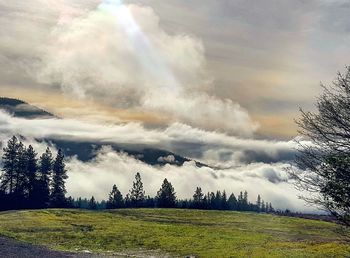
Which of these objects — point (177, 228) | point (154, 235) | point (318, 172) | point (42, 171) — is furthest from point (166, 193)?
point (318, 172)

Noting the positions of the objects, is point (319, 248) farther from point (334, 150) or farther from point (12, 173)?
point (12, 173)

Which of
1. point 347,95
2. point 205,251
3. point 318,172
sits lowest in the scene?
point 205,251

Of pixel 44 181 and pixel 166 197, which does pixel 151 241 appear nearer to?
pixel 44 181

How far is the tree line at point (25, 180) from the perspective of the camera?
5453 inches

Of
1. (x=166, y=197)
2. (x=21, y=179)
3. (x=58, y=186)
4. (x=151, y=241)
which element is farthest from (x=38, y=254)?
(x=166, y=197)

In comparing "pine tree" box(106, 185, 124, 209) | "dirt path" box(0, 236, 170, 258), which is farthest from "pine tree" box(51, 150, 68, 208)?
"dirt path" box(0, 236, 170, 258)

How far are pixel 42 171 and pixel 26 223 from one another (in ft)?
204

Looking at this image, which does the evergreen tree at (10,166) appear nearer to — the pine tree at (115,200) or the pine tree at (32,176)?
the pine tree at (32,176)

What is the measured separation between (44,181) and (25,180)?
5718mm

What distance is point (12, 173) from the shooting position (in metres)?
140

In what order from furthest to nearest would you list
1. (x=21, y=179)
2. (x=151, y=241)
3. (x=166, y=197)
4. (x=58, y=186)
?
(x=166, y=197), (x=58, y=186), (x=21, y=179), (x=151, y=241)

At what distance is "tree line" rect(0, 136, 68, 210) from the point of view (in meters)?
138

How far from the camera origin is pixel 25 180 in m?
140

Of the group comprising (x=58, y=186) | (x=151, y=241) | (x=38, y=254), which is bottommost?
(x=151, y=241)
